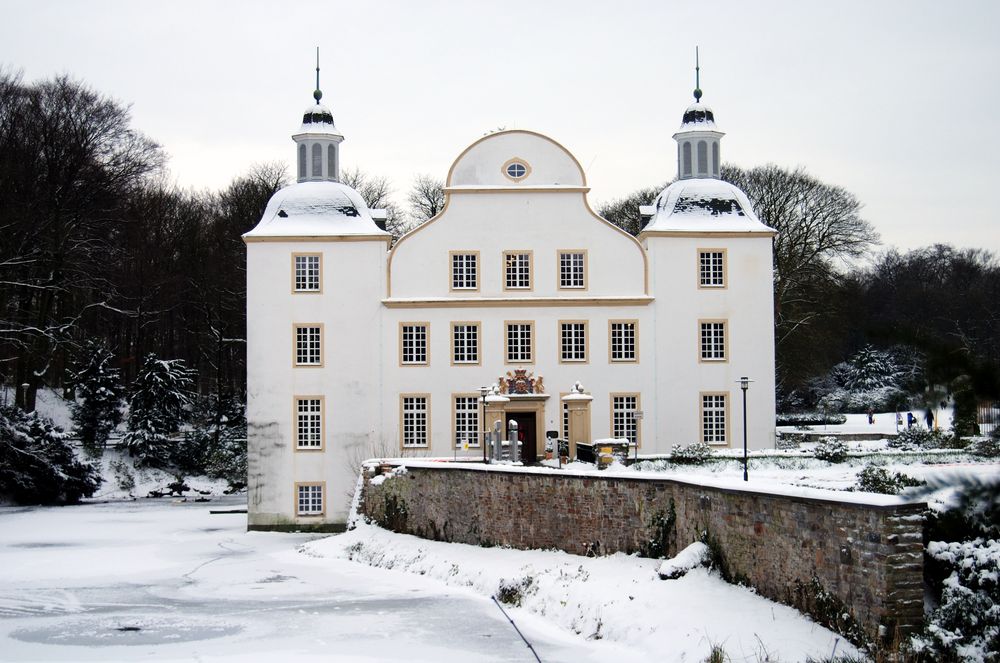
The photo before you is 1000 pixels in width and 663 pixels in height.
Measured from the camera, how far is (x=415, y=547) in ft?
86.6

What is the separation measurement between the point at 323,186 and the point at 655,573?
23040 mm

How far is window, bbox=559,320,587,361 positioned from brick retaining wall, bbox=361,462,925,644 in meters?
8.86

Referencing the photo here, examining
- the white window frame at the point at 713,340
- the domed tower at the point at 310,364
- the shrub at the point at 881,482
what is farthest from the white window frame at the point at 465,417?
the shrub at the point at 881,482

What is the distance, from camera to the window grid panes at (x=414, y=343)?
119 ft

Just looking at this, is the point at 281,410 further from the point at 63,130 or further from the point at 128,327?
the point at 128,327

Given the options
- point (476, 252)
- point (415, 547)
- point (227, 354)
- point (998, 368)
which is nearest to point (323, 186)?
point (476, 252)

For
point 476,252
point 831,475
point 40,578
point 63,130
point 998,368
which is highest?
point 63,130

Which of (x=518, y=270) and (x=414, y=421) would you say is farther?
(x=518, y=270)

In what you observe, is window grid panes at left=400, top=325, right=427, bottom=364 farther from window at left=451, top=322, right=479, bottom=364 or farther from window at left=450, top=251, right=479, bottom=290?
window at left=450, top=251, right=479, bottom=290

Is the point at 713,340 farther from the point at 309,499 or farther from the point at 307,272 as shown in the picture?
the point at 309,499

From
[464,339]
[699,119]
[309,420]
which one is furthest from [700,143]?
[309,420]

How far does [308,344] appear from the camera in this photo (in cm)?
3653

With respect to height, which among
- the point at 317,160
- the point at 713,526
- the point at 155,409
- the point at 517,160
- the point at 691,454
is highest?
the point at 317,160

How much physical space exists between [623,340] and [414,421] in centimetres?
660
